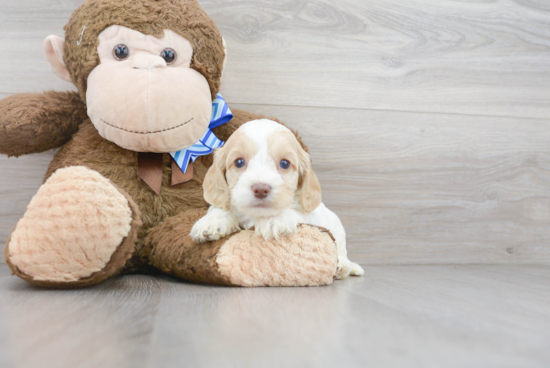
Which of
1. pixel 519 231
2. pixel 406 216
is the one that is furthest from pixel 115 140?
pixel 519 231

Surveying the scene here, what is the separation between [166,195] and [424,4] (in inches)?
40.3

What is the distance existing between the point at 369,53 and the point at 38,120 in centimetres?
96

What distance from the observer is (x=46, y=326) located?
515mm

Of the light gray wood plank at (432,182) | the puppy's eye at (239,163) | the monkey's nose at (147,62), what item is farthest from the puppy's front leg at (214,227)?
the light gray wood plank at (432,182)

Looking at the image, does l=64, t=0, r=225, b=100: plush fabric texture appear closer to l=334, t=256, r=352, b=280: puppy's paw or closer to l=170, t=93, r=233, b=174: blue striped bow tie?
l=170, t=93, r=233, b=174: blue striped bow tie

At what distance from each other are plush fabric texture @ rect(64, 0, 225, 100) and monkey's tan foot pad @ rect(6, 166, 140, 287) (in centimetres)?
33

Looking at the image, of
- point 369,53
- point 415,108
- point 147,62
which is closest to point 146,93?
point 147,62

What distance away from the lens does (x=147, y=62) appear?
93 cm

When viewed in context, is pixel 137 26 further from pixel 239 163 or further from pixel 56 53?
pixel 239 163

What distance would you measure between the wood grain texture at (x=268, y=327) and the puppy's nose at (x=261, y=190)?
18cm

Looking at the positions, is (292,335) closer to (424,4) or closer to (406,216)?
(406,216)

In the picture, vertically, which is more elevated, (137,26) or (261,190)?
(137,26)

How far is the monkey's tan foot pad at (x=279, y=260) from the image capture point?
2.67 feet

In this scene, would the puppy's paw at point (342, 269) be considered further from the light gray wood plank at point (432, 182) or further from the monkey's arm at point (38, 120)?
the monkey's arm at point (38, 120)
